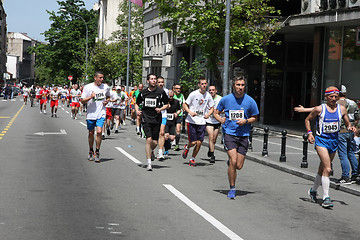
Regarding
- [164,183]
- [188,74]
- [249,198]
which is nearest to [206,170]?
[164,183]

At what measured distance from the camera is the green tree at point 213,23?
68.9 ft

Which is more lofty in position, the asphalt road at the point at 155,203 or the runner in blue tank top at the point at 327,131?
the runner in blue tank top at the point at 327,131

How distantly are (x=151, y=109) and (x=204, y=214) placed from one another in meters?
4.57

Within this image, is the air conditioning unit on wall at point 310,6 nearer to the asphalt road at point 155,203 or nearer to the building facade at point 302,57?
the building facade at point 302,57

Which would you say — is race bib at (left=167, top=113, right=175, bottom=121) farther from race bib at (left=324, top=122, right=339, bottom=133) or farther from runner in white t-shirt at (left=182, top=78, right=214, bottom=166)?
race bib at (left=324, top=122, right=339, bottom=133)

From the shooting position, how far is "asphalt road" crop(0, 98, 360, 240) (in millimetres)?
6484

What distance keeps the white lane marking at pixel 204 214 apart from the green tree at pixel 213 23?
1235cm

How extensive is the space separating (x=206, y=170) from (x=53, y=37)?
75.0 meters

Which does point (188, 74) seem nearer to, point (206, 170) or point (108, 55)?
point (206, 170)

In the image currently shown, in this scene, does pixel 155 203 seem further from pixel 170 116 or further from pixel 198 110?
pixel 170 116

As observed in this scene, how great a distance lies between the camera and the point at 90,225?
6.59m

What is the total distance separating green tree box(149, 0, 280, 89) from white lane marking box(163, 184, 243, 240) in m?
12.4

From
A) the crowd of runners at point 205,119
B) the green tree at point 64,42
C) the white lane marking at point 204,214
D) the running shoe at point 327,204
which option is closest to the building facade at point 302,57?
the crowd of runners at point 205,119

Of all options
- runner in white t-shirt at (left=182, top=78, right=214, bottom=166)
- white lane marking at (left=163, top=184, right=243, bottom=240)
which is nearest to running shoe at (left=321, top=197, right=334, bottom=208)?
white lane marking at (left=163, top=184, right=243, bottom=240)
